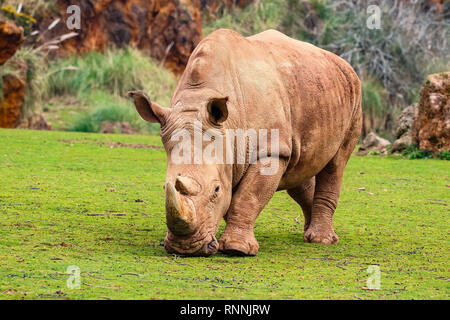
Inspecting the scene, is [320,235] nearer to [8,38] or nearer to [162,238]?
[162,238]

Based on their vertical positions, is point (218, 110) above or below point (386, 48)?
below

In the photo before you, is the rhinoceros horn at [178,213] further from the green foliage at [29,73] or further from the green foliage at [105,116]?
the green foliage at [105,116]

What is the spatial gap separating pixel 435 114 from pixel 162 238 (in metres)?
8.85

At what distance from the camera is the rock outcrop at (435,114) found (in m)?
14.0

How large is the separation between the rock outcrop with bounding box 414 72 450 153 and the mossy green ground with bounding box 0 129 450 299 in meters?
2.20

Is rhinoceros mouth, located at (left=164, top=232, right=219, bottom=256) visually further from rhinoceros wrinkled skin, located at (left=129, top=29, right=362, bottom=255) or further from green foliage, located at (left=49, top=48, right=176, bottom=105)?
green foliage, located at (left=49, top=48, right=176, bottom=105)

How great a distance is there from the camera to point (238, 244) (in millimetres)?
5820

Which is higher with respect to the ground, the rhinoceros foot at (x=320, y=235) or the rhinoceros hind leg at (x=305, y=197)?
the rhinoceros hind leg at (x=305, y=197)

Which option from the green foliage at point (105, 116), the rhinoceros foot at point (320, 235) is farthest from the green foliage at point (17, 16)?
the rhinoceros foot at point (320, 235)

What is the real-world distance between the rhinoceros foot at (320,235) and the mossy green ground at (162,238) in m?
0.11

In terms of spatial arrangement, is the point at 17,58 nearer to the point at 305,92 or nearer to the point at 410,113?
the point at 410,113

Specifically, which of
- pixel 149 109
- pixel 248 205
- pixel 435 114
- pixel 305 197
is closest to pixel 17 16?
pixel 435 114

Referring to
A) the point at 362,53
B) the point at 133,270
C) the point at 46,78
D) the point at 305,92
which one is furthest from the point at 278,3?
the point at 133,270

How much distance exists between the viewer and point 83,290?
4.24 meters
